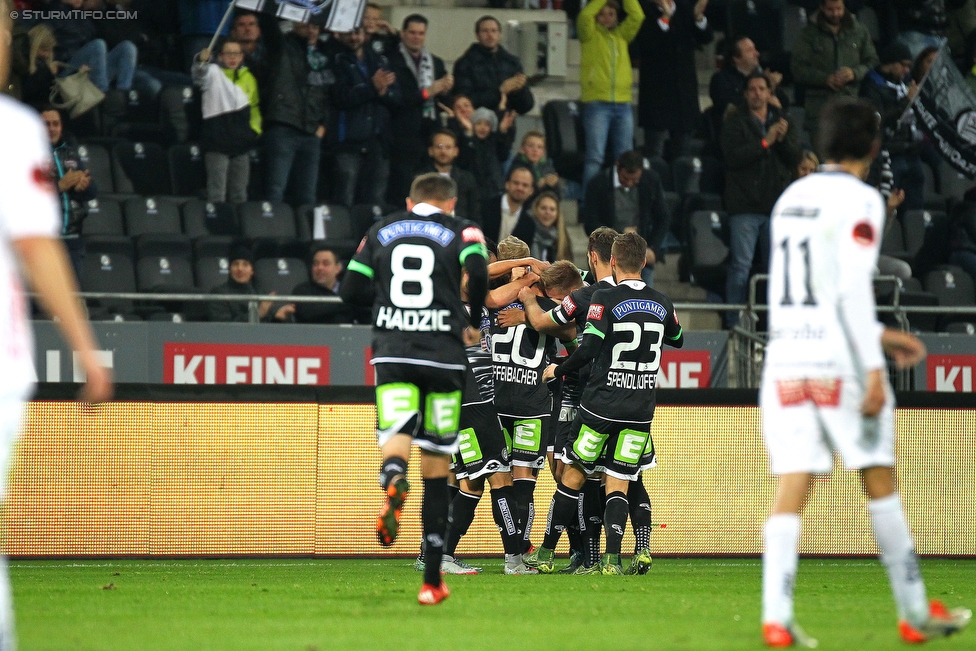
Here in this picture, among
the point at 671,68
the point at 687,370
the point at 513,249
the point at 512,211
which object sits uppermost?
the point at 671,68

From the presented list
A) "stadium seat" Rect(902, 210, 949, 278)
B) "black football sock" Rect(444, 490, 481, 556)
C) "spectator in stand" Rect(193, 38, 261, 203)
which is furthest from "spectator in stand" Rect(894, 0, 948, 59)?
"black football sock" Rect(444, 490, 481, 556)

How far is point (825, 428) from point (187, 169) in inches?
446

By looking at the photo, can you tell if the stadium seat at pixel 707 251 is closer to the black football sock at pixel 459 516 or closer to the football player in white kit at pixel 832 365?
the black football sock at pixel 459 516

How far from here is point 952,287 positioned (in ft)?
51.3

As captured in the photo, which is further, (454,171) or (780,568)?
(454,171)

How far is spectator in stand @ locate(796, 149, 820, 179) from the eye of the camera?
15.3 meters

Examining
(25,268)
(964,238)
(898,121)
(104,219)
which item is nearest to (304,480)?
(104,219)

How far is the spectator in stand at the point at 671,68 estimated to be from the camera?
54.2 ft

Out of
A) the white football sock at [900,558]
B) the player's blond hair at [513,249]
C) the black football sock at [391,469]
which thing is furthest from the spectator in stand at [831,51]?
the white football sock at [900,558]

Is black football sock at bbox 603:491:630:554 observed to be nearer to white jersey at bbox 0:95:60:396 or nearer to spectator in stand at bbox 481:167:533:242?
spectator in stand at bbox 481:167:533:242

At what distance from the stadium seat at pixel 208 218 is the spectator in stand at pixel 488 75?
3082 mm

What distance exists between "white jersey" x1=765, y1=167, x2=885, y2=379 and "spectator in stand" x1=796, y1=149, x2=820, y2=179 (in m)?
10.0

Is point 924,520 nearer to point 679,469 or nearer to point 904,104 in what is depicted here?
point 679,469

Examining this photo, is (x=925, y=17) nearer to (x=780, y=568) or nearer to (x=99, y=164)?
(x=99, y=164)
